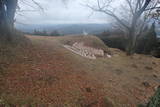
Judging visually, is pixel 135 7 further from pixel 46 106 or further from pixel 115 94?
pixel 46 106

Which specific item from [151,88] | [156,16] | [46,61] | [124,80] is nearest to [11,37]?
[46,61]

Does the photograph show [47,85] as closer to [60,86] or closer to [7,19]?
[60,86]

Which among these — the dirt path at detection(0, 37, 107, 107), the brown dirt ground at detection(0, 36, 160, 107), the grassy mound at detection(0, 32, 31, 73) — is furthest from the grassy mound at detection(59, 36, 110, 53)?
the dirt path at detection(0, 37, 107, 107)

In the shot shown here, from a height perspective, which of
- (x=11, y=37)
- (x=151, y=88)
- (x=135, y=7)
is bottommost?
(x=151, y=88)

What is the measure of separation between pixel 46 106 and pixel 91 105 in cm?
122

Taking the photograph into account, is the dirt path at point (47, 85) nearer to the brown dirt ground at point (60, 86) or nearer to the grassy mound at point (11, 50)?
the brown dirt ground at point (60, 86)

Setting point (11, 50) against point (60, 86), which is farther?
point (11, 50)

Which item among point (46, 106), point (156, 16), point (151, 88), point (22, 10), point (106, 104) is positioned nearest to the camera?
point (46, 106)

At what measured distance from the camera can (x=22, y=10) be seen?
5.99 meters

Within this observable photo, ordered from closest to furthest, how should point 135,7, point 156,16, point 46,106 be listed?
point 46,106 < point 156,16 < point 135,7

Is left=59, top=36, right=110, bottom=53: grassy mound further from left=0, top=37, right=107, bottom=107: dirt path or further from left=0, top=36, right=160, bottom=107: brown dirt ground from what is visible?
left=0, top=37, right=107, bottom=107: dirt path

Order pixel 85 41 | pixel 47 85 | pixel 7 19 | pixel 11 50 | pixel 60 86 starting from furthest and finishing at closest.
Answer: pixel 85 41, pixel 7 19, pixel 11 50, pixel 60 86, pixel 47 85

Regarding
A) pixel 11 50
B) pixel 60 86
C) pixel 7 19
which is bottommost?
pixel 60 86

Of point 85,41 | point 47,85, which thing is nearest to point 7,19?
point 47,85
